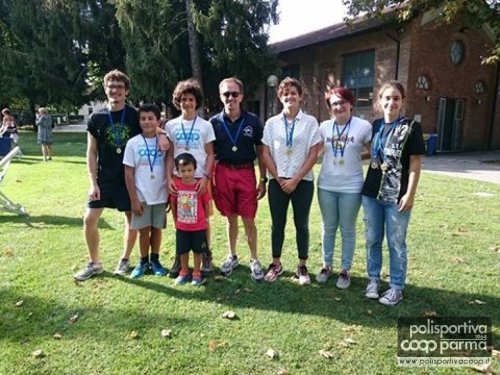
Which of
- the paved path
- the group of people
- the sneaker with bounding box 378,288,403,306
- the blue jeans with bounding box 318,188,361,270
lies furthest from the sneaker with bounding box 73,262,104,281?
the paved path

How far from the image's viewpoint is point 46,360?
9.80ft

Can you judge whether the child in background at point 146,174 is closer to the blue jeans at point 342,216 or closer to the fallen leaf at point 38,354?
the fallen leaf at point 38,354

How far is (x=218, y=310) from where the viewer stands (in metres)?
3.71

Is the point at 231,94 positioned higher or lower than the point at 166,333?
higher

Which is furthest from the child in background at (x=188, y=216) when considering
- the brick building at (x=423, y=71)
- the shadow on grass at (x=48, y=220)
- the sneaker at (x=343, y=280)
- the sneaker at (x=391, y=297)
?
the brick building at (x=423, y=71)

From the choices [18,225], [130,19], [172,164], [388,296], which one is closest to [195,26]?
[130,19]

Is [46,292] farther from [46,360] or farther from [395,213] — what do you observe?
[395,213]

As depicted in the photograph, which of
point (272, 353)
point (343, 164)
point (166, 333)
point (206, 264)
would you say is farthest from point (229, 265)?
point (343, 164)

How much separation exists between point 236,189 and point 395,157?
1541 millimetres

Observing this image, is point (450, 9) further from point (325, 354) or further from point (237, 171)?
point (325, 354)

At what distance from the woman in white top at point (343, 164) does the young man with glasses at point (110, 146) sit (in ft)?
5.17

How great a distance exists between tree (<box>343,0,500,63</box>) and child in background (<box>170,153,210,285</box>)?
1320 cm

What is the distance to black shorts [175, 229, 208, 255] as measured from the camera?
4148mm

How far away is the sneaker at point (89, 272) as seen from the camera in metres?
4.31
